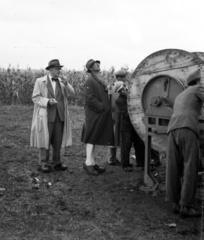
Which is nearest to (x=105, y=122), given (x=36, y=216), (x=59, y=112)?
(x=59, y=112)

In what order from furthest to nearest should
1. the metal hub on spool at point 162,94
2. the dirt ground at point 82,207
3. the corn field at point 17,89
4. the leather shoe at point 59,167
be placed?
the corn field at point 17,89 < the leather shoe at point 59,167 < the metal hub on spool at point 162,94 < the dirt ground at point 82,207

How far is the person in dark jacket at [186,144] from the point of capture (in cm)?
499

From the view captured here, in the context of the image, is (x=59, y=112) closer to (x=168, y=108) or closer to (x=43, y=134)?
(x=43, y=134)

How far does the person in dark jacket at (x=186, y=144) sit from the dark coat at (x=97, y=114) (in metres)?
2.11

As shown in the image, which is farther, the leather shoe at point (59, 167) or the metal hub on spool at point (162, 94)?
the leather shoe at point (59, 167)

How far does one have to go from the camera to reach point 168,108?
5.58m

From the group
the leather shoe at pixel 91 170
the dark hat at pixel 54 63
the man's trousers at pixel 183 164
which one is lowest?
the leather shoe at pixel 91 170

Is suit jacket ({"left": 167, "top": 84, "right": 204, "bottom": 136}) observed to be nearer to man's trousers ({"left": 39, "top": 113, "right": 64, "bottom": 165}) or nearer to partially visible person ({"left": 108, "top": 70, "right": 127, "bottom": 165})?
partially visible person ({"left": 108, "top": 70, "right": 127, "bottom": 165})

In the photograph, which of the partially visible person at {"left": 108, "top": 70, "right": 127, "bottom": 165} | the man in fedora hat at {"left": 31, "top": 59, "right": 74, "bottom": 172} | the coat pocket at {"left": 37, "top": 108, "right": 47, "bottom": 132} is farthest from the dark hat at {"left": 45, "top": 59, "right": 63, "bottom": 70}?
the partially visible person at {"left": 108, "top": 70, "right": 127, "bottom": 165}

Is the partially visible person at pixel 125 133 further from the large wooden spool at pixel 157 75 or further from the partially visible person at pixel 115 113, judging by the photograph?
the large wooden spool at pixel 157 75

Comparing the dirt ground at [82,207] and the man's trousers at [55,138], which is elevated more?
the man's trousers at [55,138]

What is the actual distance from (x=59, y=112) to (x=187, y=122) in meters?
2.87

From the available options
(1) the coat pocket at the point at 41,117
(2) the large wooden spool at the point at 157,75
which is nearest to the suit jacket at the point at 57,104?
(1) the coat pocket at the point at 41,117

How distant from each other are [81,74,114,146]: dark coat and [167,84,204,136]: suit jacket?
2182mm
